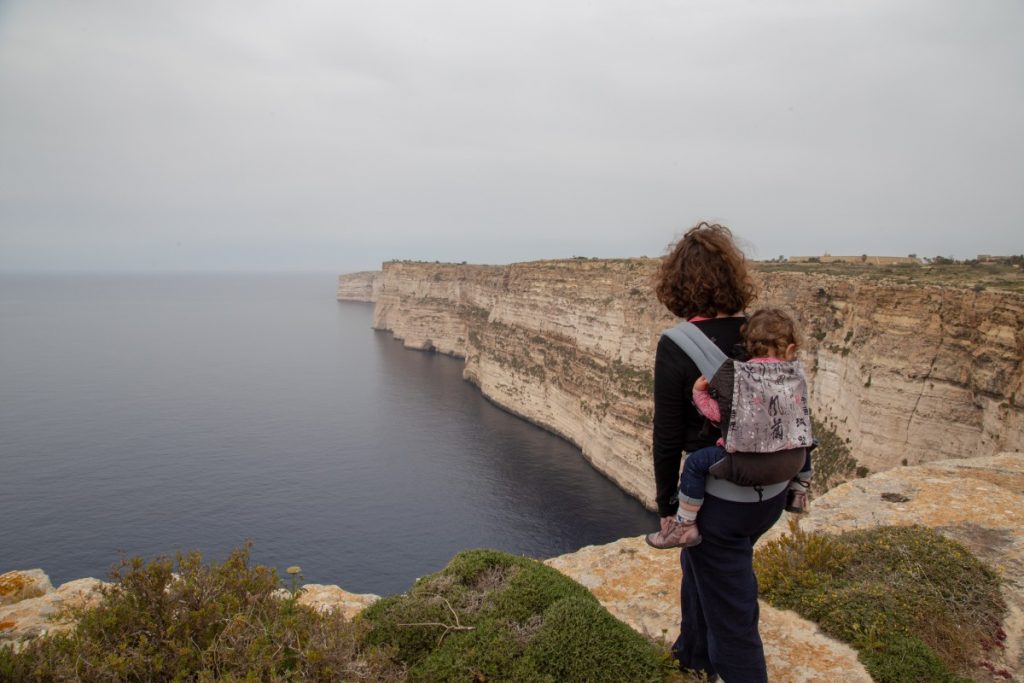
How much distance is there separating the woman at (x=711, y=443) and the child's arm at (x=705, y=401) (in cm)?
6

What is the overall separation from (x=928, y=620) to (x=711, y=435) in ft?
12.7

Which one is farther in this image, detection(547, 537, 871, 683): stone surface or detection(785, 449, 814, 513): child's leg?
detection(547, 537, 871, 683): stone surface

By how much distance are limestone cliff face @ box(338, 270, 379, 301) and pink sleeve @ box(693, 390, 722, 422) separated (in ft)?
627

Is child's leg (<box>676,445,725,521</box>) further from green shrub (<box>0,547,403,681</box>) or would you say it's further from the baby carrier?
green shrub (<box>0,547,403,681</box>)

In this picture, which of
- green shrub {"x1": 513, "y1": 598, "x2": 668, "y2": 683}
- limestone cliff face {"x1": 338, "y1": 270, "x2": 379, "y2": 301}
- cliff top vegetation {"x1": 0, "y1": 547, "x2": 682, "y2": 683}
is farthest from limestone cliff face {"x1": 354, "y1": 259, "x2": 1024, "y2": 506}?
limestone cliff face {"x1": 338, "y1": 270, "x2": 379, "y2": 301}

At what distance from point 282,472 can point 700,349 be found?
4176 cm

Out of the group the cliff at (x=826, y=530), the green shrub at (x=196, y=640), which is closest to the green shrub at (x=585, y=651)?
the cliff at (x=826, y=530)

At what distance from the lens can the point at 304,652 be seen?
3.92m

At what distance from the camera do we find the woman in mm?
3523

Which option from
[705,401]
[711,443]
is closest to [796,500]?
[711,443]

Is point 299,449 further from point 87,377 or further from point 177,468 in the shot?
point 87,377

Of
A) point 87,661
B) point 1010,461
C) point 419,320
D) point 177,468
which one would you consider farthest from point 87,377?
point 1010,461

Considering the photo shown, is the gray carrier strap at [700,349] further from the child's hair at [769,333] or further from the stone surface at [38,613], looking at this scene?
the stone surface at [38,613]

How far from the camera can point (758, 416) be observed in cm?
319
